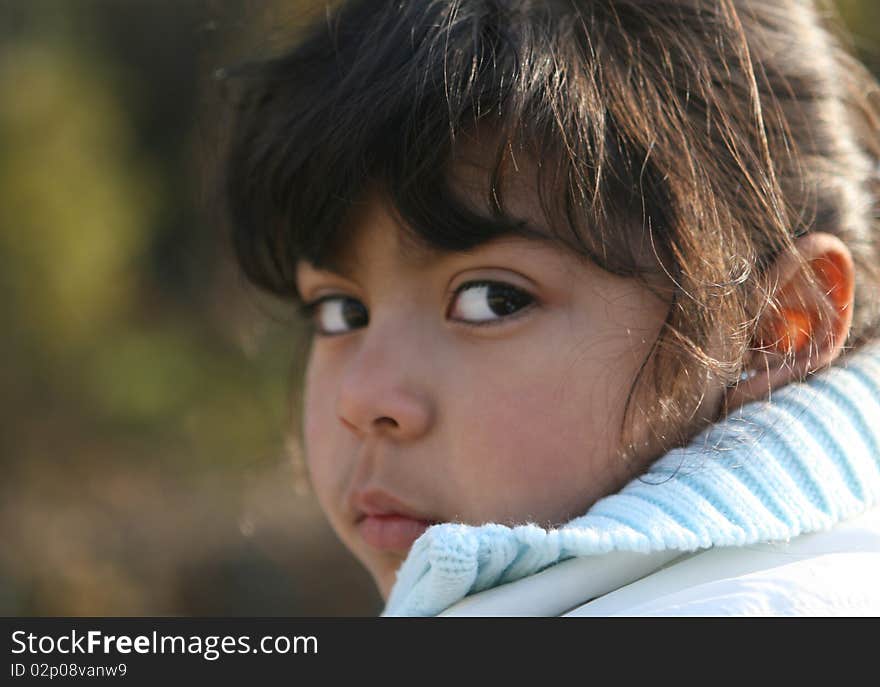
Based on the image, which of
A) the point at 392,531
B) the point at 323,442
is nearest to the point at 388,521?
the point at 392,531

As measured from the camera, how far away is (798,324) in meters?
0.98

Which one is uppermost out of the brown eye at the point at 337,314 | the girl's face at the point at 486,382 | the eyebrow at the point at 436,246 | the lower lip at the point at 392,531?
the brown eye at the point at 337,314

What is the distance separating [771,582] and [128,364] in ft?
8.43

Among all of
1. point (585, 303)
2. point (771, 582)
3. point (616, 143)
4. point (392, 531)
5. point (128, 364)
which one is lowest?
point (771, 582)

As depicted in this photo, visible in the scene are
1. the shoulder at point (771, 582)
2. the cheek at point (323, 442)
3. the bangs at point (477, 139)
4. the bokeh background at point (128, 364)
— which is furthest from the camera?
the bokeh background at point (128, 364)

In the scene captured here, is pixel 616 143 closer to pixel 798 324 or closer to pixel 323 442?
pixel 798 324

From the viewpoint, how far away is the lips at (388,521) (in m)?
1.00

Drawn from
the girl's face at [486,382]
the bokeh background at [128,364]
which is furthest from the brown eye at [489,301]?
the bokeh background at [128,364]

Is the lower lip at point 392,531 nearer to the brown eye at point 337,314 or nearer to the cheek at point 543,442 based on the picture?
the cheek at point 543,442

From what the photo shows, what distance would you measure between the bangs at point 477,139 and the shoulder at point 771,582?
27 cm

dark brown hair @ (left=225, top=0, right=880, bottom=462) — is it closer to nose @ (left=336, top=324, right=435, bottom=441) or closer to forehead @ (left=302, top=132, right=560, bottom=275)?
forehead @ (left=302, top=132, right=560, bottom=275)

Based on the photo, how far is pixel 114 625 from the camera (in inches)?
36.3

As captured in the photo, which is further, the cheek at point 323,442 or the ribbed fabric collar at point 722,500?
the cheek at point 323,442

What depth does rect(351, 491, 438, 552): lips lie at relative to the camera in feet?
3.28
